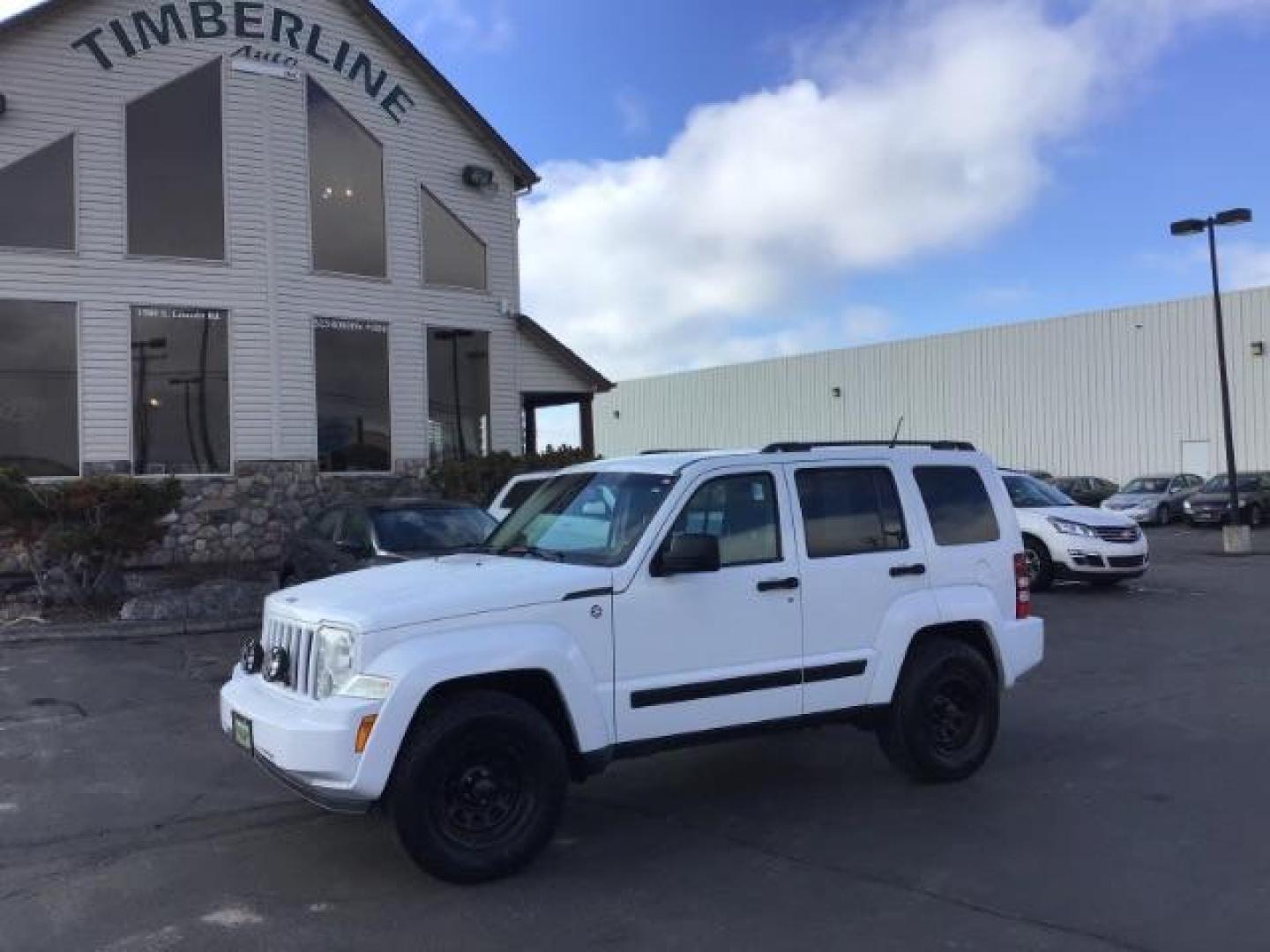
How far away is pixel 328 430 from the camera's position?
18.4 m

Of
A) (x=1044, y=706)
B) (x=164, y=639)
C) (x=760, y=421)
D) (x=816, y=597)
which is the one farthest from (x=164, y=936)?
(x=760, y=421)

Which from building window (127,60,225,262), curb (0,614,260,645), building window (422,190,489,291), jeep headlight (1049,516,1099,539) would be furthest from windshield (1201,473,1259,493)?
curb (0,614,260,645)

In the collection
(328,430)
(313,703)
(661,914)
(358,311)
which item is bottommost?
(661,914)

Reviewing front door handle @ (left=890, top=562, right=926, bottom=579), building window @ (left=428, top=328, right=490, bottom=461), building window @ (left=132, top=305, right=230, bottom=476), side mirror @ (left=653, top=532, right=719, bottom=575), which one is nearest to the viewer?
side mirror @ (left=653, top=532, right=719, bottom=575)

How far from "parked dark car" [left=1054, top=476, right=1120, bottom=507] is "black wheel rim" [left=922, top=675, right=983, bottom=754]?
30670 mm

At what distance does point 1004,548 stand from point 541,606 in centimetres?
312

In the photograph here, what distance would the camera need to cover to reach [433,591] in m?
5.12

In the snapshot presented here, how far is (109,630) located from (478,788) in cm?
890

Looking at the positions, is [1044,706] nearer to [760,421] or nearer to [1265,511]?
[1265,511]

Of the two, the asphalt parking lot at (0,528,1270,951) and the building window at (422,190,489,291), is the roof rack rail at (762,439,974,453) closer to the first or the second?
the asphalt parking lot at (0,528,1270,951)

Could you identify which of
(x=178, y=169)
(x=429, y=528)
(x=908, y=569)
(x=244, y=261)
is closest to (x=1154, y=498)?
(x=244, y=261)

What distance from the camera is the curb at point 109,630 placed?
12.1 metres

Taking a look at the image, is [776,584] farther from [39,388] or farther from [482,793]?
[39,388]

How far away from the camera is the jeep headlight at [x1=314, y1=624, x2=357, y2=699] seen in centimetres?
485
